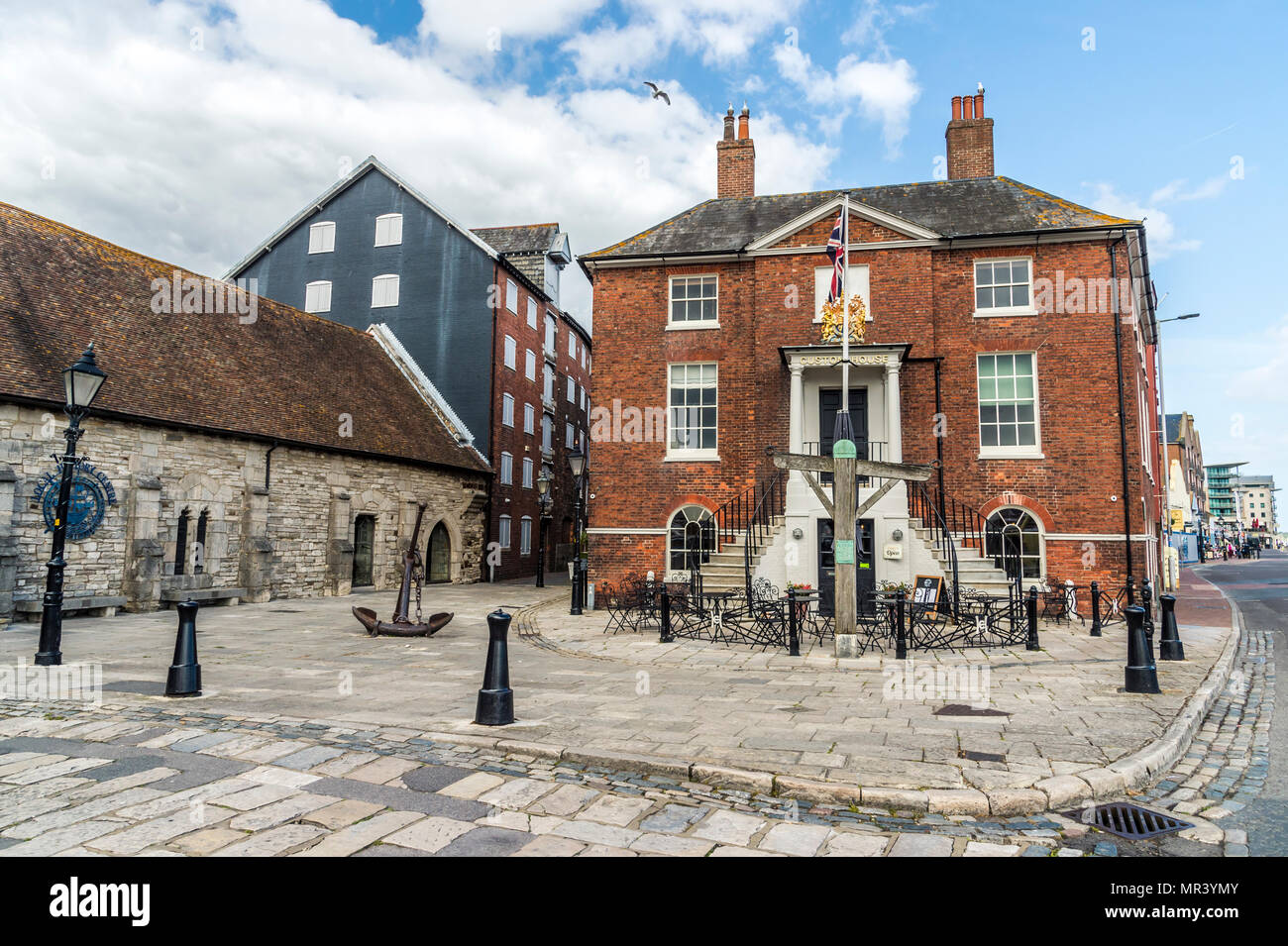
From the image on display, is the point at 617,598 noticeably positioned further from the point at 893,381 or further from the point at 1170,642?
the point at 1170,642

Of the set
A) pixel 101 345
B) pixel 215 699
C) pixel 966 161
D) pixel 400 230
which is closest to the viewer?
pixel 215 699

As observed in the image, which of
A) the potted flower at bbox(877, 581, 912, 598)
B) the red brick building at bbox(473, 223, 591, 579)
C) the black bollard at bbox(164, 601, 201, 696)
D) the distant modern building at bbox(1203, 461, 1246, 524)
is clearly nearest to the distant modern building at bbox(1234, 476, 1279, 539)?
the distant modern building at bbox(1203, 461, 1246, 524)

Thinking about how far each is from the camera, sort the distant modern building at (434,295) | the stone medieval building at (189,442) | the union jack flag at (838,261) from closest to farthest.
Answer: the union jack flag at (838,261) → the stone medieval building at (189,442) → the distant modern building at (434,295)

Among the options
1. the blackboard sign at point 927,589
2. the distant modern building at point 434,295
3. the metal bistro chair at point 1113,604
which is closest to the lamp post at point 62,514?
the blackboard sign at point 927,589

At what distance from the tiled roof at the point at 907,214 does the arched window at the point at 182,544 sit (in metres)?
11.7

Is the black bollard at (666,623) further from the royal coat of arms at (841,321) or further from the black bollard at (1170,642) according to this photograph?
the royal coat of arms at (841,321)

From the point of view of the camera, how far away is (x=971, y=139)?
20672 mm

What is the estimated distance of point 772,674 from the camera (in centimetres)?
975

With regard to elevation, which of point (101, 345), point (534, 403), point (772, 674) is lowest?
point (772, 674)

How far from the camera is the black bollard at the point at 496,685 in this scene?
658 centimetres
